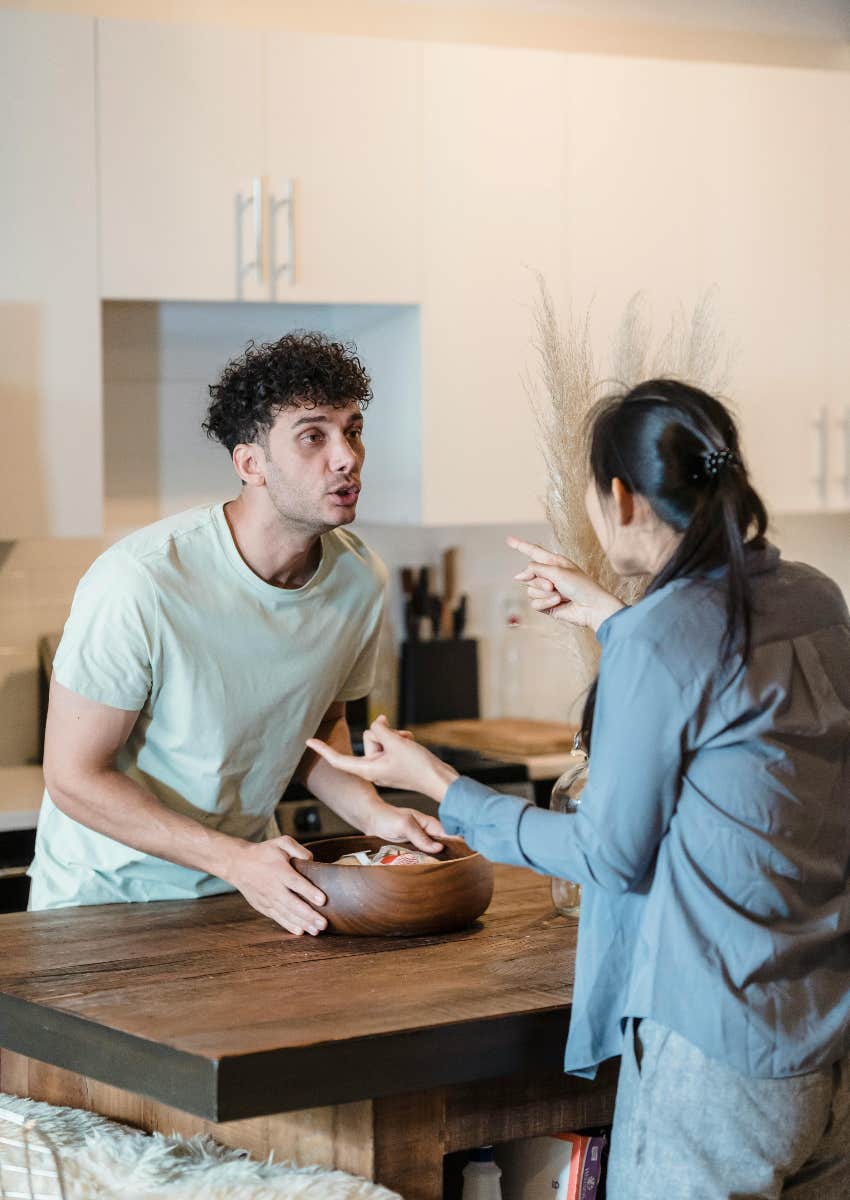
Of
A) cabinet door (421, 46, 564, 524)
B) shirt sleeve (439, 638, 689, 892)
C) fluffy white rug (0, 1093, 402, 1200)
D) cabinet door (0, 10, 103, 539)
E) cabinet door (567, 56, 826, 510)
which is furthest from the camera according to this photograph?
cabinet door (567, 56, 826, 510)

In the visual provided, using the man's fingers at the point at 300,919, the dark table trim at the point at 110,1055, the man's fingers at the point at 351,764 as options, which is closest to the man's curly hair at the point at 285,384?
the man's fingers at the point at 351,764

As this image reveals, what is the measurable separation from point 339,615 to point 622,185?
1.76 metres

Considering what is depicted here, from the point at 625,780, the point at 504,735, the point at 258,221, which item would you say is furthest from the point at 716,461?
the point at 504,735

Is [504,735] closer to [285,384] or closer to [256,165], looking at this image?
[256,165]

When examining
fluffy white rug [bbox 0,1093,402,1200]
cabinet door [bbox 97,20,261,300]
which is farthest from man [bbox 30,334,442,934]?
cabinet door [bbox 97,20,261,300]

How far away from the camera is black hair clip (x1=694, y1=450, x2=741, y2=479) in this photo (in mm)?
1545

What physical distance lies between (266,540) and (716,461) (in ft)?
2.91

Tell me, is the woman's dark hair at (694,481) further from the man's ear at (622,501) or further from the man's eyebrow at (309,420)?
the man's eyebrow at (309,420)

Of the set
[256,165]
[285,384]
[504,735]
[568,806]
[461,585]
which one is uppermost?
[256,165]

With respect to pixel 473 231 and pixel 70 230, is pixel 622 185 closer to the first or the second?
pixel 473 231

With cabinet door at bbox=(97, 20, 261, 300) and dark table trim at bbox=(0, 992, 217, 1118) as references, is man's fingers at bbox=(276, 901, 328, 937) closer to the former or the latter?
dark table trim at bbox=(0, 992, 217, 1118)

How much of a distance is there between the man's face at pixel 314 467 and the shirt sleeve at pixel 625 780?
724mm

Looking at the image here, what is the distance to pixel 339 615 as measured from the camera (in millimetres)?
2363

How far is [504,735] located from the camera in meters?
3.75
